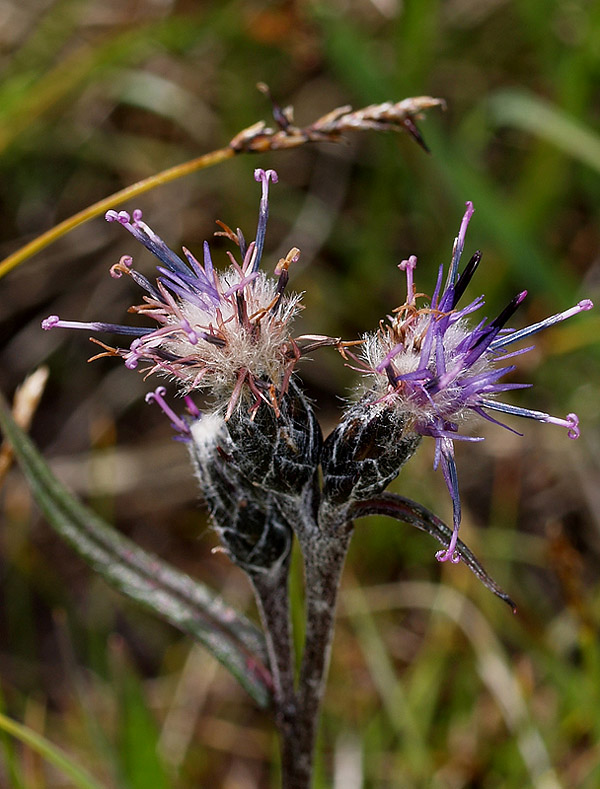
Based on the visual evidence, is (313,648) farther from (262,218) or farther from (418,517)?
(262,218)

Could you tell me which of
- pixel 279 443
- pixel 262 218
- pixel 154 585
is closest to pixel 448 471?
pixel 279 443

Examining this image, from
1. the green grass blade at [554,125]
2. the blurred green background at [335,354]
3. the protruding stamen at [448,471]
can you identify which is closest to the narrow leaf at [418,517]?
the protruding stamen at [448,471]

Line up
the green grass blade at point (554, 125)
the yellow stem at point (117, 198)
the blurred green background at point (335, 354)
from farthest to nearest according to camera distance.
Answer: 1. the green grass blade at point (554, 125)
2. the blurred green background at point (335, 354)
3. the yellow stem at point (117, 198)

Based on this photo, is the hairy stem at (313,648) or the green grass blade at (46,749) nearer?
the hairy stem at (313,648)

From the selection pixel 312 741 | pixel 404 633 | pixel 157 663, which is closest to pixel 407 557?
pixel 404 633

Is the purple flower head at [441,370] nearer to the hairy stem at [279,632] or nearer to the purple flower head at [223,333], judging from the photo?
the purple flower head at [223,333]

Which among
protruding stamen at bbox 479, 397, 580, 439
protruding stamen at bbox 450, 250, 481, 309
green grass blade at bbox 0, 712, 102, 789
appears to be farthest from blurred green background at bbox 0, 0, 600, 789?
Answer: protruding stamen at bbox 450, 250, 481, 309
